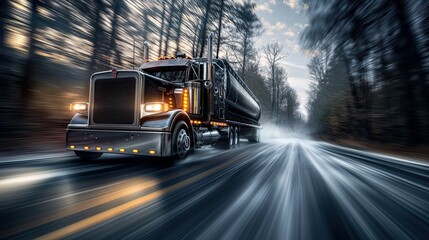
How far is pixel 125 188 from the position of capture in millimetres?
3031

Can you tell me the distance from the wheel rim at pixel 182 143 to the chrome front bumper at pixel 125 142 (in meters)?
0.55

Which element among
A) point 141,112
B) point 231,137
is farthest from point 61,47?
point 231,137

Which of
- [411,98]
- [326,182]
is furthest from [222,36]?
[326,182]

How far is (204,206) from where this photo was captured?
2.38m

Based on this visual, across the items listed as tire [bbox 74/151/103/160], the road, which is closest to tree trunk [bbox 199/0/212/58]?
tire [bbox 74/151/103/160]

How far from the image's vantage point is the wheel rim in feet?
17.0

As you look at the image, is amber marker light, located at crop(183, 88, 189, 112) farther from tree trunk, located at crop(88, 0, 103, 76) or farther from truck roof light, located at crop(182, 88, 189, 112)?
tree trunk, located at crop(88, 0, 103, 76)

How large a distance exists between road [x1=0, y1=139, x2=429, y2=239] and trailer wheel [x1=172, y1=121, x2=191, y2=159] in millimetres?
1078

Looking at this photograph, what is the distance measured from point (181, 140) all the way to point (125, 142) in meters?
1.15

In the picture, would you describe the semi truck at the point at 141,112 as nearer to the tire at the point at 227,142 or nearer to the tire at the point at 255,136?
the tire at the point at 227,142

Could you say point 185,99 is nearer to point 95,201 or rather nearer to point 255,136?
point 95,201

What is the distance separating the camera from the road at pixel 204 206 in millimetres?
1781

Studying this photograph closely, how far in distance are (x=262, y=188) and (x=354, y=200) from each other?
3.36 feet

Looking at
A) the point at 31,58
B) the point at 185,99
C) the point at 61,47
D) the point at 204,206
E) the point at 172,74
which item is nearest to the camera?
the point at 204,206
